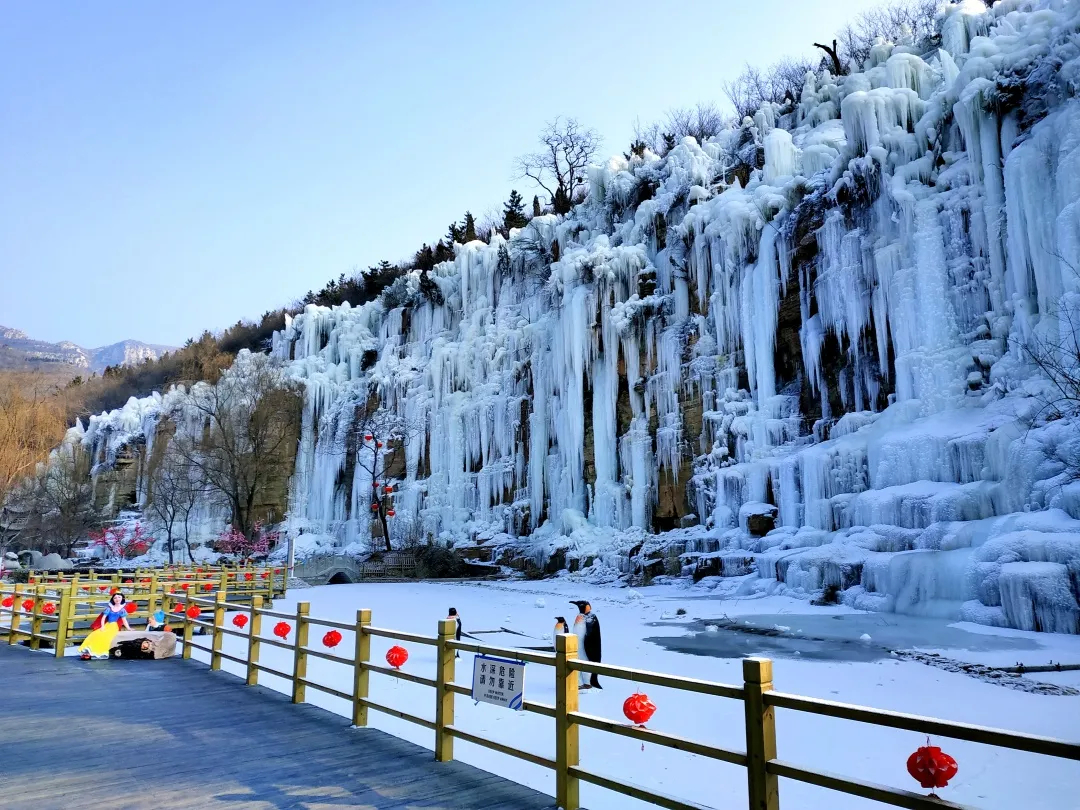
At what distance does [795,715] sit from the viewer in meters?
7.43

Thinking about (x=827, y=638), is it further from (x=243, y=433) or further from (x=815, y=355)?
(x=243, y=433)

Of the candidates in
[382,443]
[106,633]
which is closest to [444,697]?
[106,633]

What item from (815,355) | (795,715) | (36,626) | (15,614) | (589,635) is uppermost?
(815,355)

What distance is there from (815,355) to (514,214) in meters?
30.2

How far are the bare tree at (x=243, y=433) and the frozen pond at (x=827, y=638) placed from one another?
2681 centimetres

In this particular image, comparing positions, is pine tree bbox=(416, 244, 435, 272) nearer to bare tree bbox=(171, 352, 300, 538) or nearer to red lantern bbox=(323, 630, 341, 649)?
bare tree bbox=(171, 352, 300, 538)

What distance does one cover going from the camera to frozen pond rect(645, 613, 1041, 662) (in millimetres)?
10383

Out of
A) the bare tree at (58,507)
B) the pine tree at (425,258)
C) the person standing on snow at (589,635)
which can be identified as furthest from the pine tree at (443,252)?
the person standing on snow at (589,635)

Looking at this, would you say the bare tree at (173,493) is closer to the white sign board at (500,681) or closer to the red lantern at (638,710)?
the white sign board at (500,681)

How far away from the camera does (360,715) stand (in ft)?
19.9

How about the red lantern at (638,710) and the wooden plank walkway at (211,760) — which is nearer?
the red lantern at (638,710)

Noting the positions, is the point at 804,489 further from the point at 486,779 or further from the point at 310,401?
the point at 310,401

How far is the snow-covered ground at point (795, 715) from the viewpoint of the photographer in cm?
544

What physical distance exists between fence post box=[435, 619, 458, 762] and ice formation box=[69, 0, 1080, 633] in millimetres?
10554
